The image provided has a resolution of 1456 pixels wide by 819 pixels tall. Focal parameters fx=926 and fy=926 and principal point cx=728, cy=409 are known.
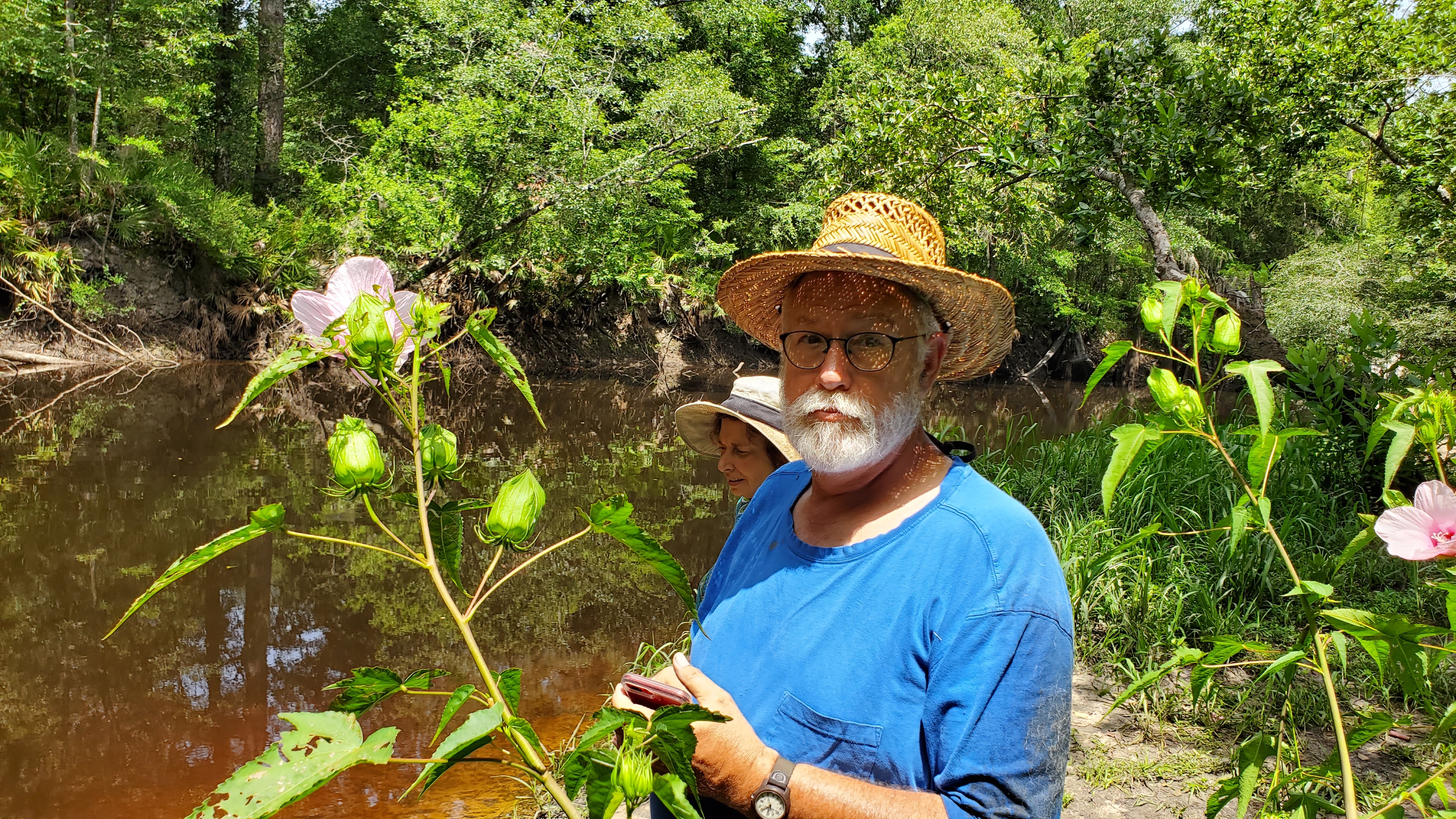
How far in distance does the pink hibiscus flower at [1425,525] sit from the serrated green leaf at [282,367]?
116cm

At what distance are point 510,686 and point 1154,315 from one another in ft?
3.41

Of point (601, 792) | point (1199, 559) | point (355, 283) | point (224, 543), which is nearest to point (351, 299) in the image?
point (355, 283)

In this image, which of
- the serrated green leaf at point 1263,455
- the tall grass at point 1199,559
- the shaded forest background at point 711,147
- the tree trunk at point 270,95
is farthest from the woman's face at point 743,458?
the tree trunk at point 270,95

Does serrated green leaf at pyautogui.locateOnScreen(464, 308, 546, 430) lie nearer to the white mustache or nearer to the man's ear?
the white mustache

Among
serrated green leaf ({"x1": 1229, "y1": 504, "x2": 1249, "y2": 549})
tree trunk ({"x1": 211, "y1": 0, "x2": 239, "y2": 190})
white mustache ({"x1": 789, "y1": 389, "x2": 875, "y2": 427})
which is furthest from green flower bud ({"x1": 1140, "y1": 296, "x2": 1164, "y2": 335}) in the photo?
tree trunk ({"x1": 211, "y1": 0, "x2": 239, "y2": 190})

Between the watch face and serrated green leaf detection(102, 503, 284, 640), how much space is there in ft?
2.19

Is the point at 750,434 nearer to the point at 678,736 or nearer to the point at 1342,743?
the point at 1342,743

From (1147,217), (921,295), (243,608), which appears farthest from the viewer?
(1147,217)

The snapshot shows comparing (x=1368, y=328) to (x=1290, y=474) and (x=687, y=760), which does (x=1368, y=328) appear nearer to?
(x=1290, y=474)

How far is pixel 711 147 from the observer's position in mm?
16781

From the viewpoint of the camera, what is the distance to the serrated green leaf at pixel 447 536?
0.85 m

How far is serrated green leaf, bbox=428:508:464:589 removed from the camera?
0.85 m

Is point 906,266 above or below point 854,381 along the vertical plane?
above

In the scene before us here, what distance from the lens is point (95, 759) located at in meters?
3.89
